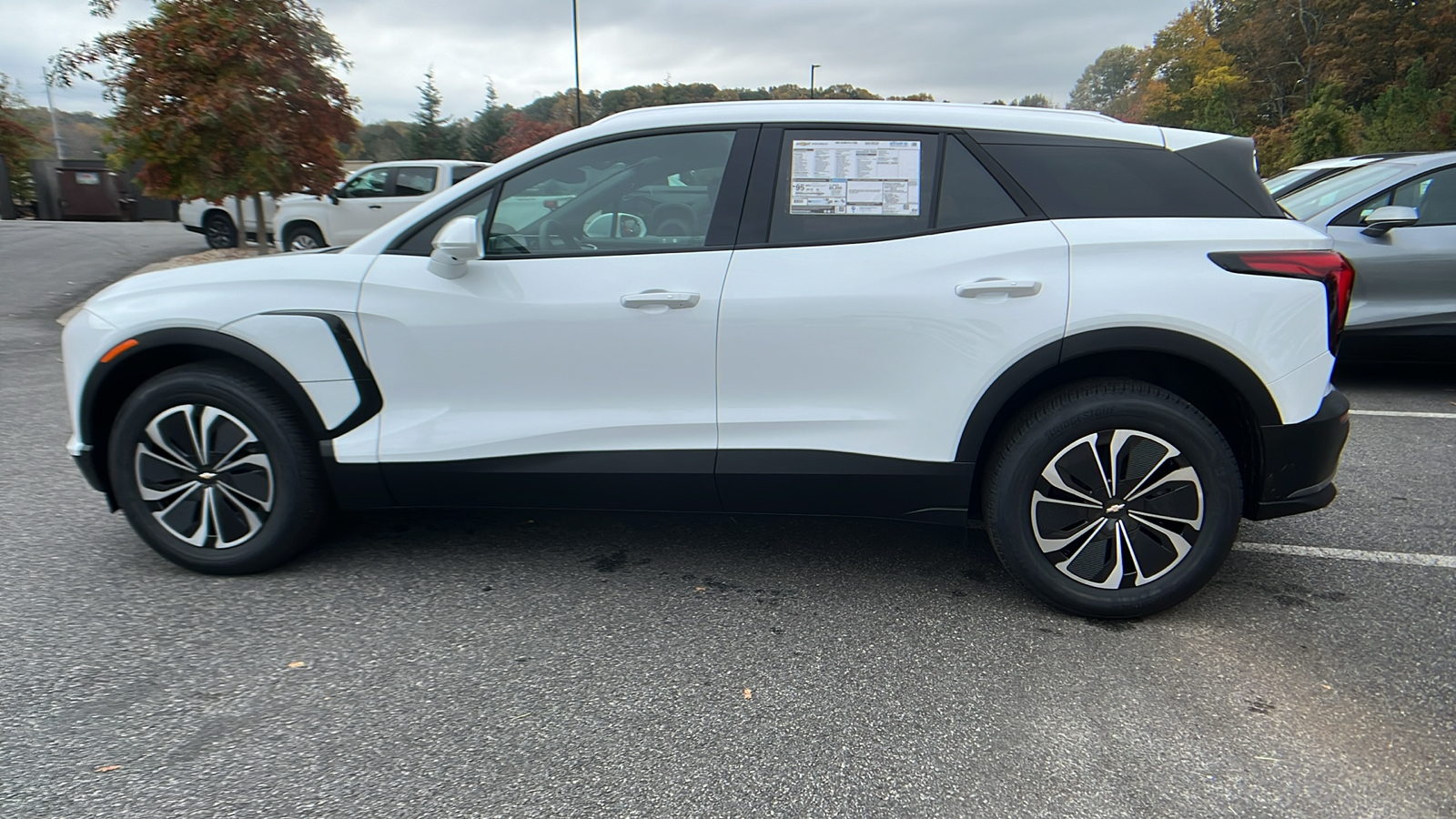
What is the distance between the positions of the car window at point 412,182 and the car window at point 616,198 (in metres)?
11.9

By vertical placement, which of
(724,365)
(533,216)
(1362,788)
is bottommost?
(1362,788)

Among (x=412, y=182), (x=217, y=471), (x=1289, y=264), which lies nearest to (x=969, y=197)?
(x=1289, y=264)

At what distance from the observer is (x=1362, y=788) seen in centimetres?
223

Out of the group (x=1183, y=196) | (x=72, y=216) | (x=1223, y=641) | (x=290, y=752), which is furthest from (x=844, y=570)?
(x=72, y=216)

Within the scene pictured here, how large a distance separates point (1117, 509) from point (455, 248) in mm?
2354

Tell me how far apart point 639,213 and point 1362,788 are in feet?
8.63

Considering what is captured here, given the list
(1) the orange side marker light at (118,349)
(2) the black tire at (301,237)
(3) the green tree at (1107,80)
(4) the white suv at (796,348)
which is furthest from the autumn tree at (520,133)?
(3) the green tree at (1107,80)

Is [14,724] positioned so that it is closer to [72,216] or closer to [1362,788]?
[1362,788]

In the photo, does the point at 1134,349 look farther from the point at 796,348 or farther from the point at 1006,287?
the point at 796,348

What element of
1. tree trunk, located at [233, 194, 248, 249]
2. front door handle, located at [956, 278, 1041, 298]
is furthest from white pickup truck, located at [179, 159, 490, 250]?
front door handle, located at [956, 278, 1041, 298]

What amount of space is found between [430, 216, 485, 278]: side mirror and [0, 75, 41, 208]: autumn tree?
107 feet

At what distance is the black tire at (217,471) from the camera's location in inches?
128

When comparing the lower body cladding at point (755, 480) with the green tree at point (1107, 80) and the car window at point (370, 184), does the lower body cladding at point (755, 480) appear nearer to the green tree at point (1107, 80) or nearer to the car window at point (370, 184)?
the car window at point (370, 184)

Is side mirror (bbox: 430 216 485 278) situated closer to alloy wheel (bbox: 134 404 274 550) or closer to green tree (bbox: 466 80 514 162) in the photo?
alloy wheel (bbox: 134 404 274 550)
